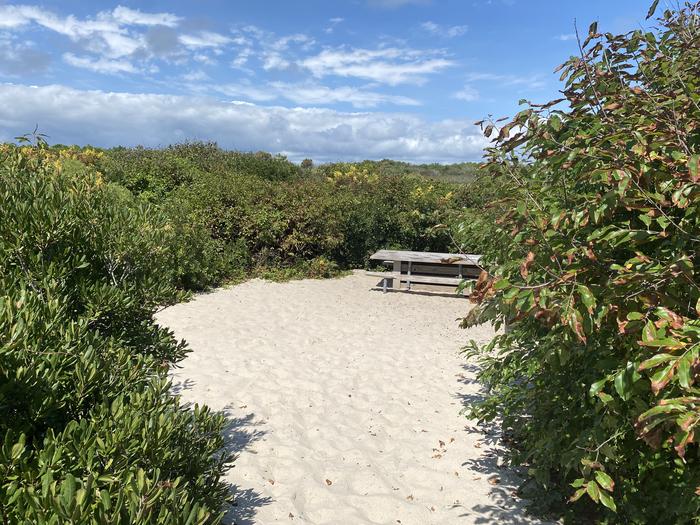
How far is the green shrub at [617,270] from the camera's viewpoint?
1.85 m

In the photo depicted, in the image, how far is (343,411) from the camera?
509 cm

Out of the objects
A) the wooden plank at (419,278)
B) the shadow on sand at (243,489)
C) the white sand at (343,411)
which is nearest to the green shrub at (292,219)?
the wooden plank at (419,278)

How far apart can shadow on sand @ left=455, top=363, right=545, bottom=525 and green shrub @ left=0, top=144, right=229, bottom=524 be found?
204cm

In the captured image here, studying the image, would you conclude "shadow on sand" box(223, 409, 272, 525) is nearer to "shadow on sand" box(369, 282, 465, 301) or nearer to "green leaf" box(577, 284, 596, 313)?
"green leaf" box(577, 284, 596, 313)

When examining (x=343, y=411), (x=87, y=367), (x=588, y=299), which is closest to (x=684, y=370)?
(x=588, y=299)

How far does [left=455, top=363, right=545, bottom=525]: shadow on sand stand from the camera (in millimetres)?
3428

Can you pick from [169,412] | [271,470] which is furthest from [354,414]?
[169,412]

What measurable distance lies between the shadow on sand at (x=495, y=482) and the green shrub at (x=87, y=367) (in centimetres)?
204

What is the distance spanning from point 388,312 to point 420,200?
16.9 feet

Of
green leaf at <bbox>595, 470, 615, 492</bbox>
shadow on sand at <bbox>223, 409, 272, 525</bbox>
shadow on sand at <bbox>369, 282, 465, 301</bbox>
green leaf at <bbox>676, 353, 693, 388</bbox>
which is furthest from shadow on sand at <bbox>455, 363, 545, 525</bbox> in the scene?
shadow on sand at <bbox>369, 282, 465, 301</bbox>

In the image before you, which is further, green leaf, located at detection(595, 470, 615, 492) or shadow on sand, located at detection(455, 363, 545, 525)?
shadow on sand, located at detection(455, 363, 545, 525)

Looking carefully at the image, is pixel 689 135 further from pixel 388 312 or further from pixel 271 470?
pixel 388 312

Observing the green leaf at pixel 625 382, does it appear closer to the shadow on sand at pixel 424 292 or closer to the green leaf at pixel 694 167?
the green leaf at pixel 694 167

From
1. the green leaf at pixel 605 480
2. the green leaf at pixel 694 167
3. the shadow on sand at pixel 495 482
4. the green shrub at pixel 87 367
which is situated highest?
the green leaf at pixel 694 167
